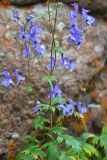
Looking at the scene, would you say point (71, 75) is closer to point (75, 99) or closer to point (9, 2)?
point (75, 99)

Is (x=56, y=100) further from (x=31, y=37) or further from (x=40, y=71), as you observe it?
(x=40, y=71)

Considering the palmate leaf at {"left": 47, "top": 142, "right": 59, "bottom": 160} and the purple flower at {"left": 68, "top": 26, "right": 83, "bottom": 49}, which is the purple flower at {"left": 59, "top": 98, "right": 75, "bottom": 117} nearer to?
the palmate leaf at {"left": 47, "top": 142, "right": 59, "bottom": 160}

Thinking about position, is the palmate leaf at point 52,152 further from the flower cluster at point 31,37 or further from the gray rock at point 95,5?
the gray rock at point 95,5

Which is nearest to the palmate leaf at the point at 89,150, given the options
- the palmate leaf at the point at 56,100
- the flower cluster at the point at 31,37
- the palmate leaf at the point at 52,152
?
the palmate leaf at the point at 52,152

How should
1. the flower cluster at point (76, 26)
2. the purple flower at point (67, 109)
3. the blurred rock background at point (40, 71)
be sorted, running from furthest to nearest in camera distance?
1. the blurred rock background at point (40, 71)
2. the purple flower at point (67, 109)
3. the flower cluster at point (76, 26)

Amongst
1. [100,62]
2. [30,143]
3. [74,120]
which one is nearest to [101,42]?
[100,62]

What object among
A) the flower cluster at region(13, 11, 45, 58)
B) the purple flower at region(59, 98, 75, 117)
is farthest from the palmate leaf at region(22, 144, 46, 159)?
the flower cluster at region(13, 11, 45, 58)

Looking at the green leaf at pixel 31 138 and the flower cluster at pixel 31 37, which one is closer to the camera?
the flower cluster at pixel 31 37

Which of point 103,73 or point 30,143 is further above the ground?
point 103,73
